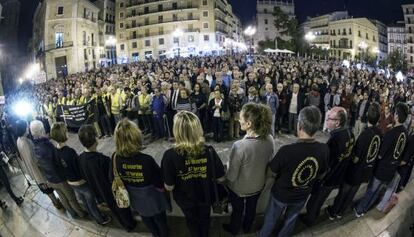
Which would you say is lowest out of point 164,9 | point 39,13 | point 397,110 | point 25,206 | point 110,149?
point 25,206

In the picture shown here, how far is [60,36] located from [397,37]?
6828 cm

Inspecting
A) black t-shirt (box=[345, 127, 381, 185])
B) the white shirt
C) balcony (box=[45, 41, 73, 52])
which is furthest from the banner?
balcony (box=[45, 41, 73, 52])

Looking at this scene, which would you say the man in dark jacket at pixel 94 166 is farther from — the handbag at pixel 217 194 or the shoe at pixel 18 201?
the shoe at pixel 18 201

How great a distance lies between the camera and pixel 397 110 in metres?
3.72

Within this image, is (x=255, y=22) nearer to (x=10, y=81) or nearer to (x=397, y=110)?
(x=10, y=81)

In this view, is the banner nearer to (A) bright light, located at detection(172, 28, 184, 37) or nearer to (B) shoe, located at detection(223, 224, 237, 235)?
(B) shoe, located at detection(223, 224, 237, 235)

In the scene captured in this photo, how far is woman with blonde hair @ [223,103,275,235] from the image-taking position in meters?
2.96

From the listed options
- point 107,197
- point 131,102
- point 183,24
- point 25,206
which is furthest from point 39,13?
point 183,24

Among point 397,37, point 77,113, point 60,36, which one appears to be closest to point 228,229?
point 77,113

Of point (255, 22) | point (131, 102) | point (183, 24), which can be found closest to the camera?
point (131, 102)

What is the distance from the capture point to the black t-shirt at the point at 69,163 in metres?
3.52

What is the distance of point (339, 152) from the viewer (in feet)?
10.7

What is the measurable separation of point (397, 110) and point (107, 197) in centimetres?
395

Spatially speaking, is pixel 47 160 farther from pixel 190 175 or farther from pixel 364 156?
pixel 364 156
